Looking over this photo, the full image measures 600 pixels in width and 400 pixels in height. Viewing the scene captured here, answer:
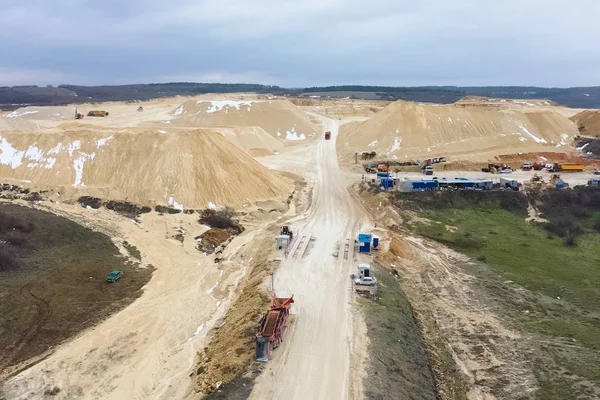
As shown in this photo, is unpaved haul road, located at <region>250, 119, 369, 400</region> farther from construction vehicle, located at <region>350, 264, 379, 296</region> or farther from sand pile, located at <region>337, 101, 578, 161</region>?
sand pile, located at <region>337, 101, 578, 161</region>

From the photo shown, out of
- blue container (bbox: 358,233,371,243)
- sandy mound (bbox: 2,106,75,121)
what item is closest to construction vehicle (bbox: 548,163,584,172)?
blue container (bbox: 358,233,371,243)

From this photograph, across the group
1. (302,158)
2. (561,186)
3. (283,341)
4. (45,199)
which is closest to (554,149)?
(561,186)

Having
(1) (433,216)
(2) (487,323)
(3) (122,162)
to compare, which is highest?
(3) (122,162)

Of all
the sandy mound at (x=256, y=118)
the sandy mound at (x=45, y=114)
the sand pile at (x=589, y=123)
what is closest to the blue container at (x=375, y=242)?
the sandy mound at (x=256, y=118)

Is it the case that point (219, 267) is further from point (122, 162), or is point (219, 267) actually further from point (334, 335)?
point (122, 162)

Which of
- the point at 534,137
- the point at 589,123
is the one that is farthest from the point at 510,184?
the point at 589,123

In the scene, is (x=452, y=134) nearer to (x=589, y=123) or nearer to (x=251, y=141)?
(x=251, y=141)
